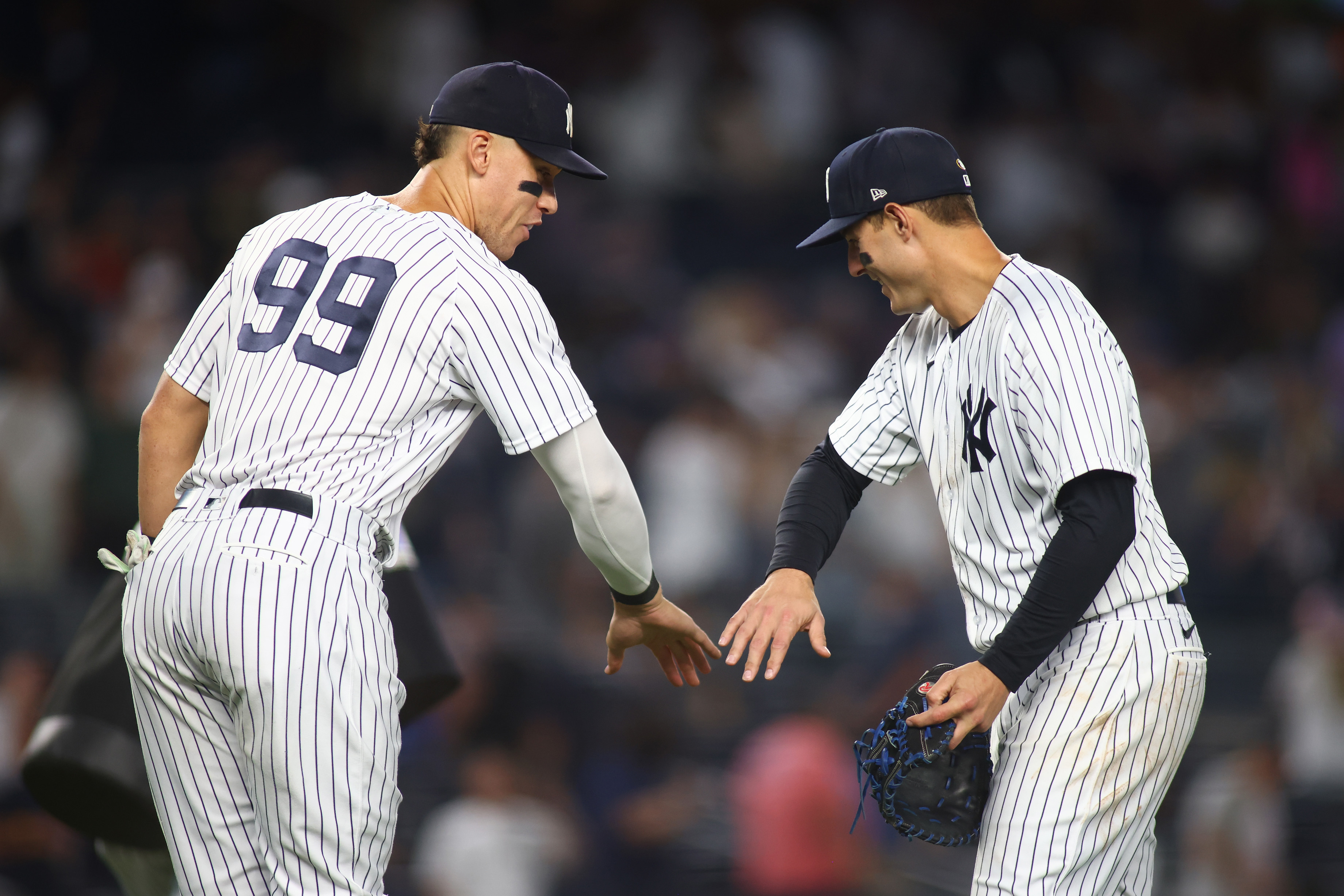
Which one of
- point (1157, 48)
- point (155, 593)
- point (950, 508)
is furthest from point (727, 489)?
point (1157, 48)

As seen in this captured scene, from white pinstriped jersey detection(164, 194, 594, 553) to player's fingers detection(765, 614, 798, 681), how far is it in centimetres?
63

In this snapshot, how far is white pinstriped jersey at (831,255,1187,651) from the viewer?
2.79 meters

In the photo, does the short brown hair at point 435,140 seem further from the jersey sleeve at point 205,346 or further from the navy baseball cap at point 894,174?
the navy baseball cap at point 894,174

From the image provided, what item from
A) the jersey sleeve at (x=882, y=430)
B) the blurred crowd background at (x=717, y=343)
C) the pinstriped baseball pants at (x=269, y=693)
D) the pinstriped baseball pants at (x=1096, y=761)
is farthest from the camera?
the blurred crowd background at (x=717, y=343)

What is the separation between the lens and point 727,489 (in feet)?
24.5

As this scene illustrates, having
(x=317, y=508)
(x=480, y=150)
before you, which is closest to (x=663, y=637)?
(x=317, y=508)

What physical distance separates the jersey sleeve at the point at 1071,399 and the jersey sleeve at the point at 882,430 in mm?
507

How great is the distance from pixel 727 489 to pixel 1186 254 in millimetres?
4635

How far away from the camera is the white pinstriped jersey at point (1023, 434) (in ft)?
9.14

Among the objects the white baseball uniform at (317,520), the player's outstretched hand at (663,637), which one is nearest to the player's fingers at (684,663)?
the player's outstretched hand at (663,637)

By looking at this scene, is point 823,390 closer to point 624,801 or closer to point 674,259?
point 674,259

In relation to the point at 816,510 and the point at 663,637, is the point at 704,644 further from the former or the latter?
the point at 816,510

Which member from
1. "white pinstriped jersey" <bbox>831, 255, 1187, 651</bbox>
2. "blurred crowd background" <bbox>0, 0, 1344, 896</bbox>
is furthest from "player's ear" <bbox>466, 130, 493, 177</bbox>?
"blurred crowd background" <bbox>0, 0, 1344, 896</bbox>

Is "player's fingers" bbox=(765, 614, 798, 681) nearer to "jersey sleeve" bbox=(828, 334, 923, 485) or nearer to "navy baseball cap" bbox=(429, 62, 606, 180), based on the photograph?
"jersey sleeve" bbox=(828, 334, 923, 485)
